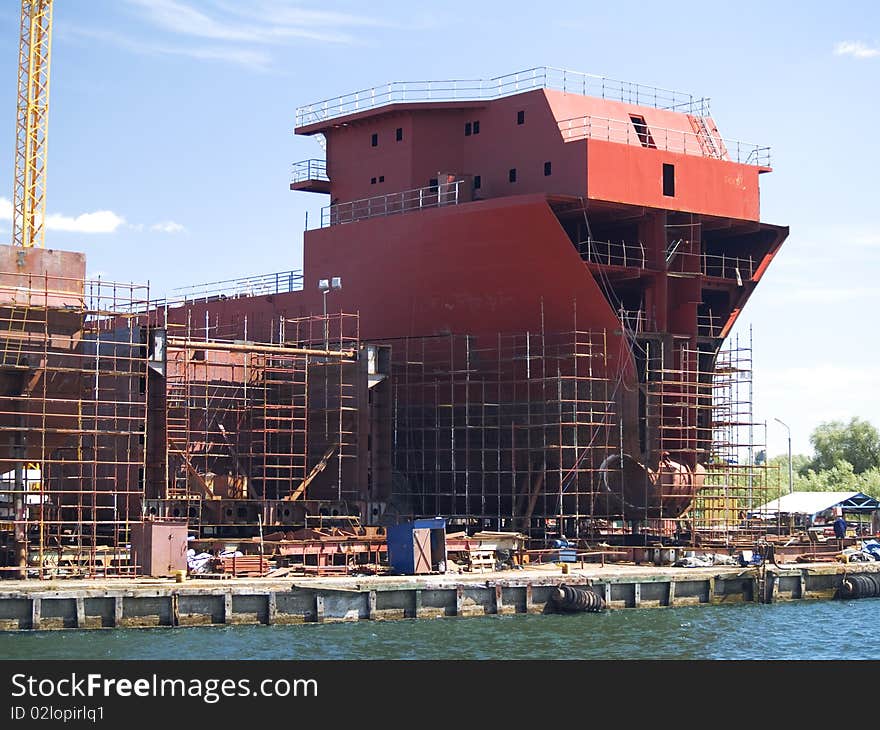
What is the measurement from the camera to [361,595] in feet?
140

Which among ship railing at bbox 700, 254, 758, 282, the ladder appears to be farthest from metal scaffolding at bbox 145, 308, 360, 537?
the ladder

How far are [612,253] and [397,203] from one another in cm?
892

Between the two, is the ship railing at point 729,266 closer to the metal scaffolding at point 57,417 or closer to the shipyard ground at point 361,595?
the shipyard ground at point 361,595

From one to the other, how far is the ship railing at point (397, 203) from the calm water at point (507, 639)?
20.9m

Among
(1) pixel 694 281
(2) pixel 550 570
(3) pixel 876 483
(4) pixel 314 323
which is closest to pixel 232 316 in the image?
(4) pixel 314 323

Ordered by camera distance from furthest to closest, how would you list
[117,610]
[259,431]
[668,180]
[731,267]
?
[731,267], [668,180], [259,431], [117,610]

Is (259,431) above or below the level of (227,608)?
above

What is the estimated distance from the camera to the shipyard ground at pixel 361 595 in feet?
130

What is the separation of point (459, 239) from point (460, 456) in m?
7.90

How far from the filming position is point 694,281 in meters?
59.1

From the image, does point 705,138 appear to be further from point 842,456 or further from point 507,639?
point 842,456

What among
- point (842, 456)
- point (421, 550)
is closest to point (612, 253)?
point (421, 550)

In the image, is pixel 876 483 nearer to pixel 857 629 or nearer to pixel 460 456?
pixel 460 456

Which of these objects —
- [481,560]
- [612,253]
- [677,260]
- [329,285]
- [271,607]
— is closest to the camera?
[271,607]
